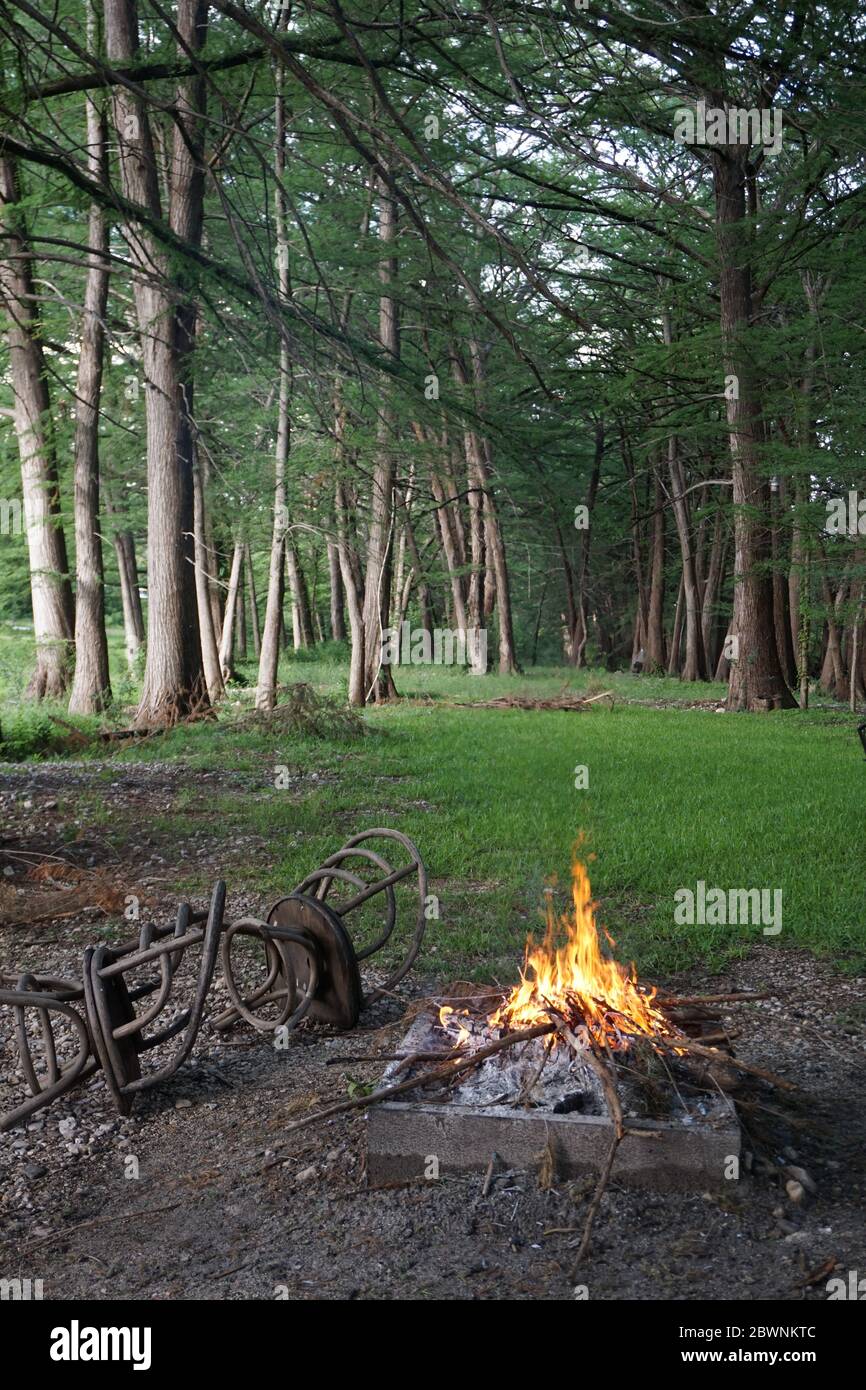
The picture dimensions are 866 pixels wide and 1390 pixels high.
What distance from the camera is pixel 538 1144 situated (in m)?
3.55

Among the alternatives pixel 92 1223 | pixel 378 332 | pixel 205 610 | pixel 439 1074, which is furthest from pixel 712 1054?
pixel 205 610

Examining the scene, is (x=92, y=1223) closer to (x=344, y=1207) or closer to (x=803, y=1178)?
(x=344, y=1207)

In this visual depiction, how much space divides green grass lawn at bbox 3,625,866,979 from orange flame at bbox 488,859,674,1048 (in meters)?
1.58

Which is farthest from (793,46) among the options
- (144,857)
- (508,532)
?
(508,532)

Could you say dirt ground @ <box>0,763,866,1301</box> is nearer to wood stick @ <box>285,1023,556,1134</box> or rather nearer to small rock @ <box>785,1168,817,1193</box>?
small rock @ <box>785,1168,817,1193</box>

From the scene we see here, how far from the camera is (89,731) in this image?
15.4m

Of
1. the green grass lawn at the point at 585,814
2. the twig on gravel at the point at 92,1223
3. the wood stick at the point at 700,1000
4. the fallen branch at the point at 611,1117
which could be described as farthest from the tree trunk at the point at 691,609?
the twig on gravel at the point at 92,1223

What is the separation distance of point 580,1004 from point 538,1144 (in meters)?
0.55

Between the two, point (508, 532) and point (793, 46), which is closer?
point (793, 46)

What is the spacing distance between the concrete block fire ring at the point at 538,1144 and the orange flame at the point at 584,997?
0.38 meters

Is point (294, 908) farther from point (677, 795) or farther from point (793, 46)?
point (677, 795)

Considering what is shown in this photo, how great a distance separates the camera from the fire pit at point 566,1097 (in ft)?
11.4

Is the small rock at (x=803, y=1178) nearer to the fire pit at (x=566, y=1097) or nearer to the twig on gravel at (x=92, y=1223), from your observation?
the fire pit at (x=566, y=1097)

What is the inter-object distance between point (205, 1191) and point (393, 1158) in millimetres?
639
